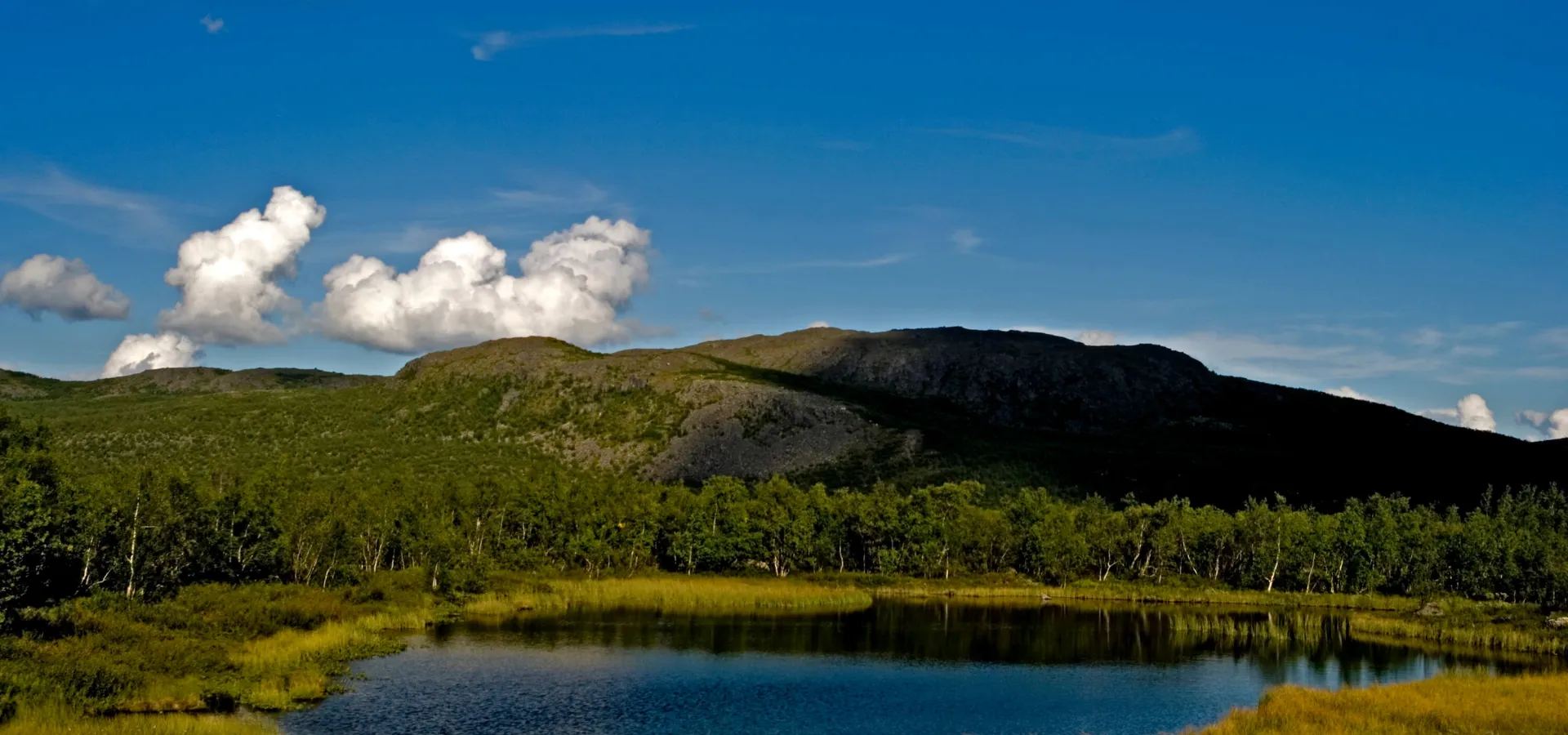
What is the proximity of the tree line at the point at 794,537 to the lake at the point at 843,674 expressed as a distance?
847 inches

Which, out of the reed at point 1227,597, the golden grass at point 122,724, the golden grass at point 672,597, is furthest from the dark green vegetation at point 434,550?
the golden grass at point 672,597

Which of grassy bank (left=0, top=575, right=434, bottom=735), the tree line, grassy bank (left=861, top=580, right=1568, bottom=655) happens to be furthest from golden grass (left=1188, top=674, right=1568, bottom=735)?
the tree line

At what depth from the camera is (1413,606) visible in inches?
4363

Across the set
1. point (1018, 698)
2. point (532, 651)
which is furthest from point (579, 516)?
point (1018, 698)

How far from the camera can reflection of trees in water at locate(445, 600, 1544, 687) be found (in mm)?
75125

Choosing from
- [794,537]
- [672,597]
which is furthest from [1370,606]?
[672,597]

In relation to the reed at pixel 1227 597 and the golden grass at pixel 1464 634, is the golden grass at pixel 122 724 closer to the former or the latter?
the golden grass at pixel 1464 634

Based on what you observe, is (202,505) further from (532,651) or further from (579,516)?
(579,516)

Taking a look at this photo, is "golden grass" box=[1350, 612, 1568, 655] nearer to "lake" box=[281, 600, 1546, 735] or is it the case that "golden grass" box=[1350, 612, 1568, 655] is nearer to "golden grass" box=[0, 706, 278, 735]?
"lake" box=[281, 600, 1546, 735]

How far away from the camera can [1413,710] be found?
164 ft

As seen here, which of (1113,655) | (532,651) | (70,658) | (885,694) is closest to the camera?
(70,658)

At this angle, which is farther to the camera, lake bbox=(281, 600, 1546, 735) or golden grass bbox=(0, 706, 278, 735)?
lake bbox=(281, 600, 1546, 735)

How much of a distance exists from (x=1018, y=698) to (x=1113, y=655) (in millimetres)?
19850

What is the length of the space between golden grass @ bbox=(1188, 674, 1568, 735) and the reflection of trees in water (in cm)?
1098
